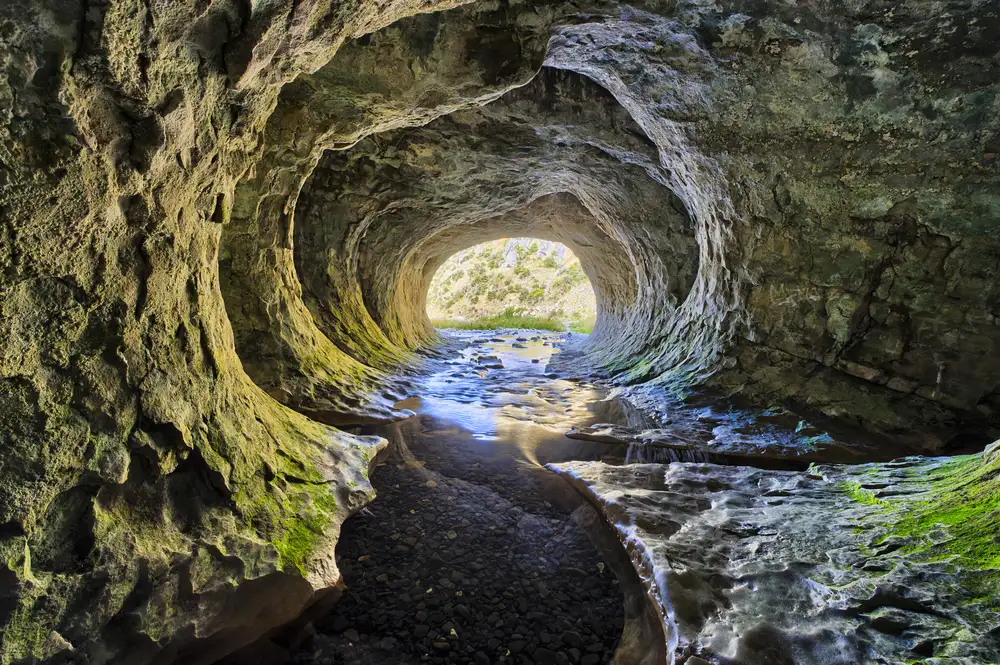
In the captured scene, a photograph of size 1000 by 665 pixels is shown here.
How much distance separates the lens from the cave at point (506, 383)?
217cm

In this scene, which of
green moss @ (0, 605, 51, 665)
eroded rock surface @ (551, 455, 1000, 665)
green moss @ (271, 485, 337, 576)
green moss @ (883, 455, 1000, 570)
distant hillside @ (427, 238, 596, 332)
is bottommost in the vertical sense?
green moss @ (271, 485, 337, 576)

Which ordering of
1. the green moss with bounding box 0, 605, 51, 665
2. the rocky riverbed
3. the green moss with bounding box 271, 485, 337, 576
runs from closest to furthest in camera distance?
1. the green moss with bounding box 0, 605, 51, 665
2. the rocky riverbed
3. the green moss with bounding box 271, 485, 337, 576

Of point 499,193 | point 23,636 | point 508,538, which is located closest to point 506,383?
point 499,193

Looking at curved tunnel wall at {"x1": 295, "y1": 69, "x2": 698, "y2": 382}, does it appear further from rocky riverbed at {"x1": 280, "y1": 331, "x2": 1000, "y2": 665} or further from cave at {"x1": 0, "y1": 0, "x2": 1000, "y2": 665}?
rocky riverbed at {"x1": 280, "y1": 331, "x2": 1000, "y2": 665}

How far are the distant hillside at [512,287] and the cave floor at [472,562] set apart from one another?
2588 centimetres

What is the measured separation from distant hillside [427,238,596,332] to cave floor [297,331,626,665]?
84.9 ft

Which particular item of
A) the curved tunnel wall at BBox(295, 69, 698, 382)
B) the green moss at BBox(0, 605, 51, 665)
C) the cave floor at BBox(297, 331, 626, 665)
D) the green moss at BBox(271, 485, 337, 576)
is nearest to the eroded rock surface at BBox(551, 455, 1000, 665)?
the cave floor at BBox(297, 331, 626, 665)

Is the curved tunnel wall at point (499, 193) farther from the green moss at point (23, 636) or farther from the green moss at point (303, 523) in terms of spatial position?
the green moss at point (23, 636)

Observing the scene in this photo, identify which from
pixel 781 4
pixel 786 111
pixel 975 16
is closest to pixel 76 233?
pixel 781 4

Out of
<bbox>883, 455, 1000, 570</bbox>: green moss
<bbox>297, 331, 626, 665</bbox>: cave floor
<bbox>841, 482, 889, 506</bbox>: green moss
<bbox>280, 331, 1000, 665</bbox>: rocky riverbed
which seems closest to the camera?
<bbox>280, 331, 1000, 665</bbox>: rocky riverbed

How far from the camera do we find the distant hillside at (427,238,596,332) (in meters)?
33.5

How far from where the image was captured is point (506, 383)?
10688 millimetres

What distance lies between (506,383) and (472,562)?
22.8 feet

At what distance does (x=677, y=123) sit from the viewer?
6777 millimetres
